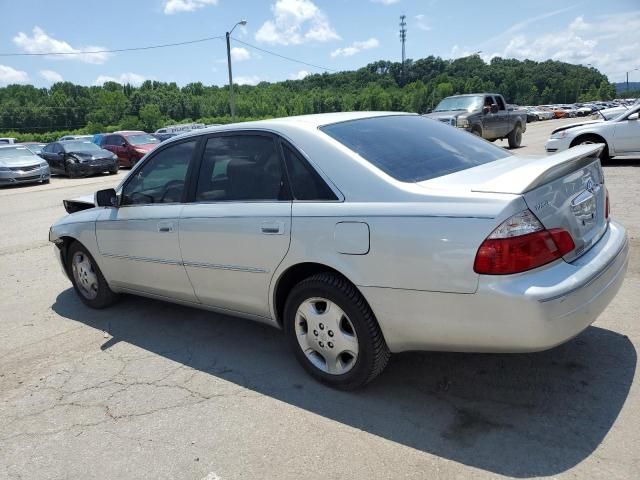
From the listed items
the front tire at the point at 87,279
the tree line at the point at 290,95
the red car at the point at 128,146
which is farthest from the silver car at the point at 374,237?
the tree line at the point at 290,95

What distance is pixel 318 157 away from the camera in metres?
3.24

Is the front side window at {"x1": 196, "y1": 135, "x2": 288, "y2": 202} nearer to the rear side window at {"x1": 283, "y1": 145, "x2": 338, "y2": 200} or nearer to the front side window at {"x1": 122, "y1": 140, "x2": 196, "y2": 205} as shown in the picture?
the rear side window at {"x1": 283, "y1": 145, "x2": 338, "y2": 200}

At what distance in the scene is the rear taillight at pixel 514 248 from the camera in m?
2.54

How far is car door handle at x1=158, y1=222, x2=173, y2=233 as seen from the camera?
4.00m

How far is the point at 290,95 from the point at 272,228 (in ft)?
383

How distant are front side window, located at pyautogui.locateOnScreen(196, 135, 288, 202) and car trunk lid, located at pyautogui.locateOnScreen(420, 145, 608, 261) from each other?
1047 millimetres

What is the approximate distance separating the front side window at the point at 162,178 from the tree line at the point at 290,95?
85.2 m

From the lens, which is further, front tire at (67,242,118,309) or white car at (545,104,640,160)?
white car at (545,104,640,160)

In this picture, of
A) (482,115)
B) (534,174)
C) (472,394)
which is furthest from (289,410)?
(482,115)

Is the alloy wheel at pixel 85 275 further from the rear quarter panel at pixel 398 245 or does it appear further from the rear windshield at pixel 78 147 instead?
the rear windshield at pixel 78 147

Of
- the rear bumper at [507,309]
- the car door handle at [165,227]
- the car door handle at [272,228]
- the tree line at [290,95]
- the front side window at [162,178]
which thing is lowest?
the rear bumper at [507,309]

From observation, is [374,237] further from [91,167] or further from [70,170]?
[70,170]

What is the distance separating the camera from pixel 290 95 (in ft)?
379

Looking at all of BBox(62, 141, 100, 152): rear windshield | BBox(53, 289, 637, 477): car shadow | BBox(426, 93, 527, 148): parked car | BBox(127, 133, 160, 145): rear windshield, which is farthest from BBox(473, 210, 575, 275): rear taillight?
BBox(127, 133, 160, 145): rear windshield
